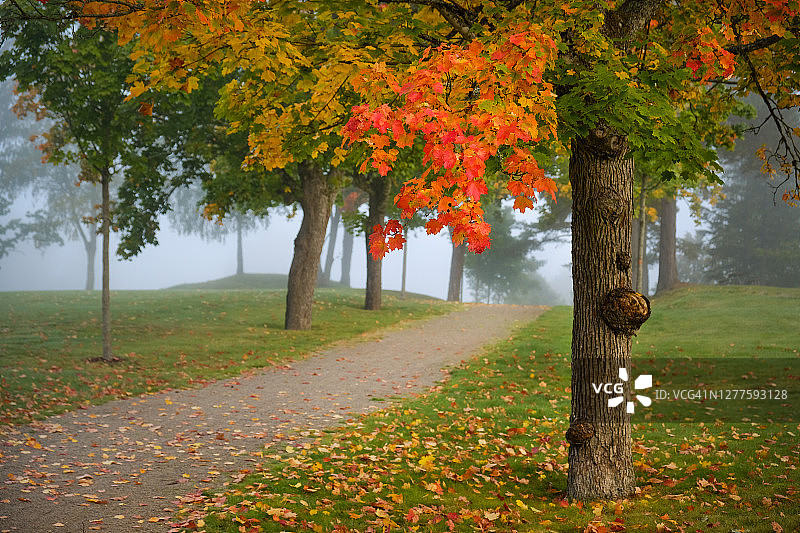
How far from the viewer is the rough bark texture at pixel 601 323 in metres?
5.77

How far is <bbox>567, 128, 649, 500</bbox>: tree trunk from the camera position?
18.9ft

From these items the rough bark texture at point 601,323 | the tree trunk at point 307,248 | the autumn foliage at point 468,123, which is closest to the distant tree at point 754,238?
the tree trunk at point 307,248

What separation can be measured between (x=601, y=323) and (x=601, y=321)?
0.8 inches

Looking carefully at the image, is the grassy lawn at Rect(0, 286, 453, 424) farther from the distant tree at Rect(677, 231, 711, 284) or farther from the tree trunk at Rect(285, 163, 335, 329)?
the distant tree at Rect(677, 231, 711, 284)

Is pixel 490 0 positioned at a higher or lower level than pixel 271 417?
higher

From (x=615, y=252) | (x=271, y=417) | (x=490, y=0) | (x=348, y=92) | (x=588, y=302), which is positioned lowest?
(x=271, y=417)

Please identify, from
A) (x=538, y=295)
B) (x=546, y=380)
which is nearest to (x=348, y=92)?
(x=546, y=380)

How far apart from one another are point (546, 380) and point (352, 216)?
12.6 m

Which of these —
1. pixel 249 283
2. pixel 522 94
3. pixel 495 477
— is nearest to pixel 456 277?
pixel 249 283

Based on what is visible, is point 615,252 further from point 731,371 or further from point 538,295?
point 538,295

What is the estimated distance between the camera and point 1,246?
38.8m

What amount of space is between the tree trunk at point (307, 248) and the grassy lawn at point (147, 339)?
73 cm

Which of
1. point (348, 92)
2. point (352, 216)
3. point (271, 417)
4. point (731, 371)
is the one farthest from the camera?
point (352, 216)

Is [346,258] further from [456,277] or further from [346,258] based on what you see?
[456,277]
